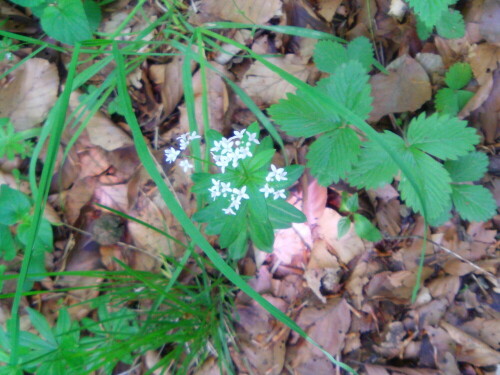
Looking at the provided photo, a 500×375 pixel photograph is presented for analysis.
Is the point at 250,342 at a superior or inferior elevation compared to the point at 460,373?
inferior

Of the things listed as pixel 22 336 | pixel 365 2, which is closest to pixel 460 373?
pixel 365 2

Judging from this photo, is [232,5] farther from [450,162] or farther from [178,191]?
[450,162]

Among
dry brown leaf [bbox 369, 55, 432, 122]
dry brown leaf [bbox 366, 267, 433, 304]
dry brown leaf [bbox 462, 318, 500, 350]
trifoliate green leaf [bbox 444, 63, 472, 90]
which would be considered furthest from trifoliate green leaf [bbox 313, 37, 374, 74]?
dry brown leaf [bbox 462, 318, 500, 350]

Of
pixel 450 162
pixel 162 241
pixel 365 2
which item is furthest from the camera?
pixel 162 241

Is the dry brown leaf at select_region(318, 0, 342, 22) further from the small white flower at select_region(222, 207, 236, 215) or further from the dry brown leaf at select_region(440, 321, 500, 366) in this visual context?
the dry brown leaf at select_region(440, 321, 500, 366)

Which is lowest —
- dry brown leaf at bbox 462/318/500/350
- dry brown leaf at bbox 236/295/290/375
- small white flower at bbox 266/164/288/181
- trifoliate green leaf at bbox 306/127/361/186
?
dry brown leaf at bbox 236/295/290/375

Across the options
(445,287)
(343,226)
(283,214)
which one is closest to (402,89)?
(343,226)

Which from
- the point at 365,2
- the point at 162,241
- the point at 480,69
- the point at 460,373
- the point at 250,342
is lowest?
the point at 250,342
